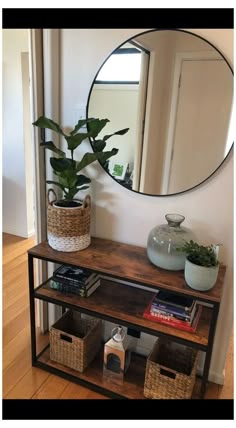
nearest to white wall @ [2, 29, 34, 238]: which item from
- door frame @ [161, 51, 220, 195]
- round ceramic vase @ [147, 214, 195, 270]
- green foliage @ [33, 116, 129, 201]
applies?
green foliage @ [33, 116, 129, 201]

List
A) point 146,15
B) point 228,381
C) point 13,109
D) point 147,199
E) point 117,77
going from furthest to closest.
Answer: point 13,109, point 228,381, point 147,199, point 117,77, point 146,15

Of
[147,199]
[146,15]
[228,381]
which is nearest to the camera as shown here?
[146,15]

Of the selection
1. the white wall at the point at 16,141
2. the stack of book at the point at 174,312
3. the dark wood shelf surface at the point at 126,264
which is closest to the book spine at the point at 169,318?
the stack of book at the point at 174,312

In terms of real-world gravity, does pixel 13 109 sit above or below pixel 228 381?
above

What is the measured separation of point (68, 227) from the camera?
61.0 inches

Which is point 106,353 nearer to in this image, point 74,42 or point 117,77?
point 117,77

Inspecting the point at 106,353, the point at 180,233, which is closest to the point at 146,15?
the point at 180,233

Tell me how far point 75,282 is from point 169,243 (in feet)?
1.84

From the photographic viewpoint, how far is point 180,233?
4.81 ft

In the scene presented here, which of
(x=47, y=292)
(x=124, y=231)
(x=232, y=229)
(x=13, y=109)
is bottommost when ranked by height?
(x=47, y=292)

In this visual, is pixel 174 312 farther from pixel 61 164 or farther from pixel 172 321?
pixel 61 164

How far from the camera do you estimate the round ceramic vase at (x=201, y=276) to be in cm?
128

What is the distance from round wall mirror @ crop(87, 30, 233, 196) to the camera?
139 centimetres

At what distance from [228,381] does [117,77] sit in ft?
5.80
